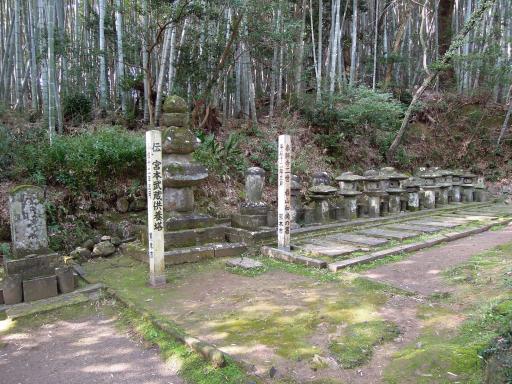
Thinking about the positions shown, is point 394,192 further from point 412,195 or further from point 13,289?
point 13,289

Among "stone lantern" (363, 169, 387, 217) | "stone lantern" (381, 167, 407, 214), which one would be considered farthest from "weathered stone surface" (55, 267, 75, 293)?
"stone lantern" (381, 167, 407, 214)

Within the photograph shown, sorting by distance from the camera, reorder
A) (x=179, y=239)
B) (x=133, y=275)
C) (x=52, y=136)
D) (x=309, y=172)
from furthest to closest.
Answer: (x=309, y=172), (x=52, y=136), (x=179, y=239), (x=133, y=275)

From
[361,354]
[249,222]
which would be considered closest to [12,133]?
[249,222]

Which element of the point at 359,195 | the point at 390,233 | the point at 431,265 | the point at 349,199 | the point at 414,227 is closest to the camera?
the point at 431,265

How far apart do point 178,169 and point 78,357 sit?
290 centimetres

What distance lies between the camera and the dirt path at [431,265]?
12.9ft

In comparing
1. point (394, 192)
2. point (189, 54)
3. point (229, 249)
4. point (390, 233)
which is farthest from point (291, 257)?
point (189, 54)

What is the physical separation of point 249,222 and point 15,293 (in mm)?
3082

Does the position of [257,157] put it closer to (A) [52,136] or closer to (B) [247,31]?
(B) [247,31]

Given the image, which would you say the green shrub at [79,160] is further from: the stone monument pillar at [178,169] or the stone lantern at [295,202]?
the stone lantern at [295,202]

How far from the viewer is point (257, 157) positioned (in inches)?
371

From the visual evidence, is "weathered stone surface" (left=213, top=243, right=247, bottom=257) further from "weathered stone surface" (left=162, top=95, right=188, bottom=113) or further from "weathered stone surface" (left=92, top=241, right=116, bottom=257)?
"weathered stone surface" (left=162, top=95, right=188, bottom=113)

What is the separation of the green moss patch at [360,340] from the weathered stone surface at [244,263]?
191 cm

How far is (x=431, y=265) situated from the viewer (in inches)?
183
